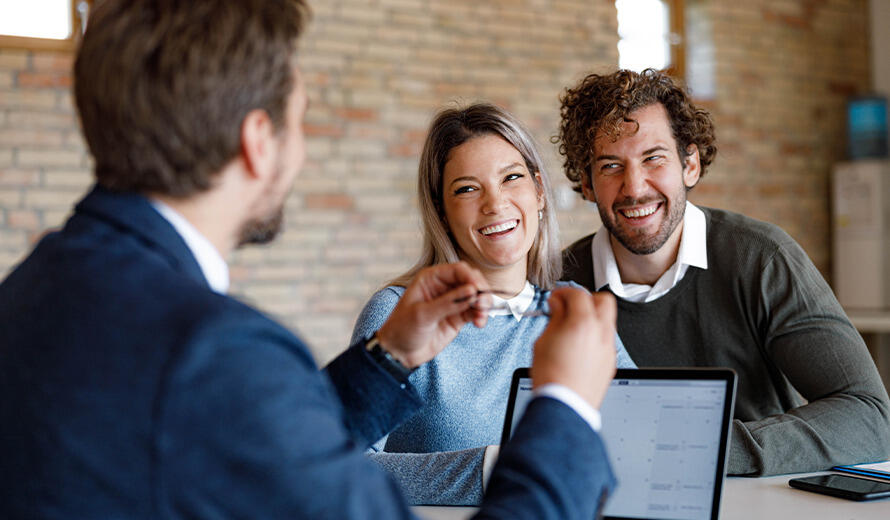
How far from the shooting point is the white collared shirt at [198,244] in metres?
0.91

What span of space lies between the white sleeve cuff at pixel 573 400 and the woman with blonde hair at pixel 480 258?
868 millimetres

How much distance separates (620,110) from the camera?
7.80 ft

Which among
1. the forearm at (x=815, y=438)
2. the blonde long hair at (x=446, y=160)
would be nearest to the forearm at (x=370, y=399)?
the forearm at (x=815, y=438)

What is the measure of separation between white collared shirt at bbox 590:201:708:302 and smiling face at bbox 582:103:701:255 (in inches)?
1.7

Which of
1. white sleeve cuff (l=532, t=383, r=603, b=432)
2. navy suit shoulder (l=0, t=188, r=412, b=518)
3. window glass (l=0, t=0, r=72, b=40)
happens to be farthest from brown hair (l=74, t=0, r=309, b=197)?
window glass (l=0, t=0, r=72, b=40)

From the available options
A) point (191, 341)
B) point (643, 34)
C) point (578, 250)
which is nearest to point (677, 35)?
point (643, 34)

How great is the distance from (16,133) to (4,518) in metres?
3.82

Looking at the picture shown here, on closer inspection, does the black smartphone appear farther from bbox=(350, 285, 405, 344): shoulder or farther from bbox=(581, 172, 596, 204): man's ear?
bbox=(581, 172, 596, 204): man's ear

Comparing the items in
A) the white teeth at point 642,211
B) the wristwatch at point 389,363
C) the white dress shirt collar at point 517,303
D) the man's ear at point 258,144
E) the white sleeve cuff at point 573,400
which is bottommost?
the white dress shirt collar at point 517,303

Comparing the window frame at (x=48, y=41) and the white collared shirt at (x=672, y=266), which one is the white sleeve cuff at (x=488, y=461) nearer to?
the white collared shirt at (x=672, y=266)

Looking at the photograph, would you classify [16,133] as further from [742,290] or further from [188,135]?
[188,135]

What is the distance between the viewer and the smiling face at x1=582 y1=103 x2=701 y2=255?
2.33 m

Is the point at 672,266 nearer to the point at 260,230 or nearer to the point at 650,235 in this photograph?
the point at 650,235

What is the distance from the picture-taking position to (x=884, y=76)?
6.79 metres
